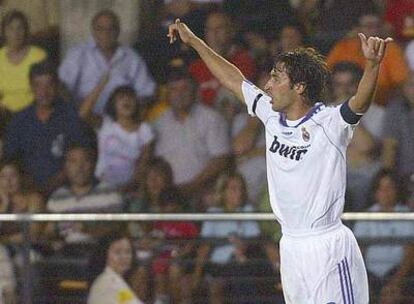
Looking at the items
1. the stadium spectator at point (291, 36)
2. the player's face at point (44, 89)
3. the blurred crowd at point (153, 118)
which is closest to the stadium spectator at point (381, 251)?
the blurred crowd at point (153, 118)

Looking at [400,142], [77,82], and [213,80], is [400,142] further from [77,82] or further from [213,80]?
[77,82]

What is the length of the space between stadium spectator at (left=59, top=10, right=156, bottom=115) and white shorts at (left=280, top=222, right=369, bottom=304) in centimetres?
366

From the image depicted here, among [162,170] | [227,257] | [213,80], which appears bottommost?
[227,257]

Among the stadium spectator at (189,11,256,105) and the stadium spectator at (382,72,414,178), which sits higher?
the stadium spectator at (189,11,256,105)

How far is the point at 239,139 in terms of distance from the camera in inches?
387

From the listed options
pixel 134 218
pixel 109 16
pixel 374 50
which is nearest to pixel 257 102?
pixel 374 50

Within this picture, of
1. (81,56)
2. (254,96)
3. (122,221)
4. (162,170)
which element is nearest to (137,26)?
(81,56)

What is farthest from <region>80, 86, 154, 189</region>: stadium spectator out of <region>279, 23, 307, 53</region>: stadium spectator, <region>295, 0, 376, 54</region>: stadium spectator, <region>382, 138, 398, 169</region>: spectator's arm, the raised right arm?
the raised right arm

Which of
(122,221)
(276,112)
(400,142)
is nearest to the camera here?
(276,112)

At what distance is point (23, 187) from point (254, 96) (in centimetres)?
339

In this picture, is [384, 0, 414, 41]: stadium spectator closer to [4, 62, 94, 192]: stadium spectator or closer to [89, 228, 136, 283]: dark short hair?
[4, 62, 94, 192]: stadium spectator

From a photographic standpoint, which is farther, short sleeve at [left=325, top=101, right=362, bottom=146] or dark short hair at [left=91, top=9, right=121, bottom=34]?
dark short hair at [left=91, top=9, right=121, bottom=34]

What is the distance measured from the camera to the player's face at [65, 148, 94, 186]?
9844 mm

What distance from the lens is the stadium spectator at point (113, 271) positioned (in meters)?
9.02
